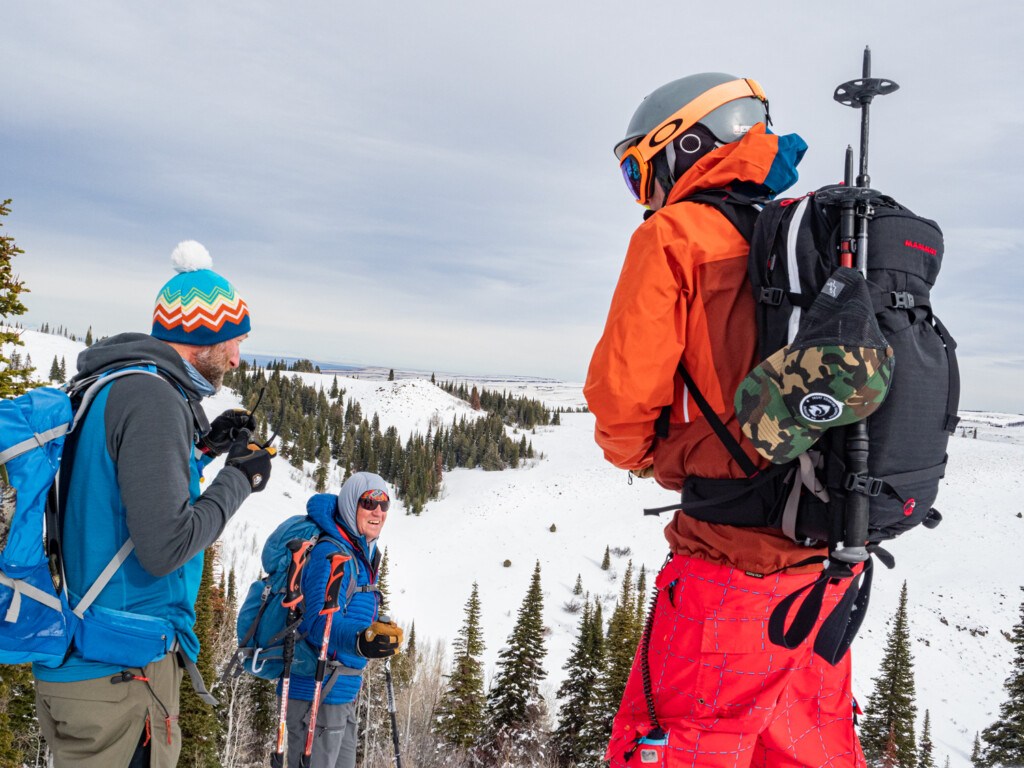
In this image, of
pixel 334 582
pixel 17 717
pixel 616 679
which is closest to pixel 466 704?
pixel 616 679

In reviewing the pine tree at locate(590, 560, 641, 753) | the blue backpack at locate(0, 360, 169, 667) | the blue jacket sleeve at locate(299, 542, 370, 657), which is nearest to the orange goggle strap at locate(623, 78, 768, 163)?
the blue backpack at locate(0, 360, 169, 667)

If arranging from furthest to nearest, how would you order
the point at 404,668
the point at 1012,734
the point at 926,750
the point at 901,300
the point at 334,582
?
the point at 404,668 < the point at 926,750 < the point at 1012,734 < the point at 334,582 < the point at 901,300

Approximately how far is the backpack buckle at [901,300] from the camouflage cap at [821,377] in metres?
0.16

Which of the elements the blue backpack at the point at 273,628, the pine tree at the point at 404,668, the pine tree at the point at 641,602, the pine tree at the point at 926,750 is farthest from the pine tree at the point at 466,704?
the blue backpack at the point at 273,628

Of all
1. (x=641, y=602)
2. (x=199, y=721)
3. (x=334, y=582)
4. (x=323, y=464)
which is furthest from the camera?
(x=323, y=464)

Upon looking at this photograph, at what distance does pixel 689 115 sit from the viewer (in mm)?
2598

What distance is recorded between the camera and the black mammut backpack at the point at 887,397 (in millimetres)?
1856

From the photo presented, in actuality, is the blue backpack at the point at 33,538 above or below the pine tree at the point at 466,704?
above

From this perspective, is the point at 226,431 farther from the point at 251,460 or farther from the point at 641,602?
the point at 641,602

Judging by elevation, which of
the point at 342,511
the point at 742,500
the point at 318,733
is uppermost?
the point at 742,500

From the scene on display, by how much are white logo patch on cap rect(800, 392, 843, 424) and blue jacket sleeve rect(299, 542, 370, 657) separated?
3.79 m

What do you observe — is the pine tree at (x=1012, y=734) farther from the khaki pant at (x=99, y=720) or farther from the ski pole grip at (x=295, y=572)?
the khaki pant at (x=99, y=720)

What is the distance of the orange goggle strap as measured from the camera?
102 inches

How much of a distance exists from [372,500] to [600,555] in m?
58.8
